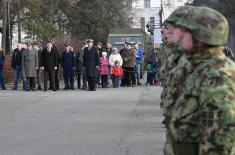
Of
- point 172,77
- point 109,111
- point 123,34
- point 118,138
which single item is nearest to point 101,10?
point 123,34

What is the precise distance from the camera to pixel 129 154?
8992 mm

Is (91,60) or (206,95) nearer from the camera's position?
(206,95)

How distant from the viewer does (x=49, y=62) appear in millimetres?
22344

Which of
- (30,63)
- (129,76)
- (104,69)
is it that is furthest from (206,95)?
(129,76)

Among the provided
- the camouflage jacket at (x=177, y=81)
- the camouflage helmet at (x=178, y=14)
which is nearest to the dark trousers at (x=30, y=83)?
the camouflage jacket at (x=177, y=81)

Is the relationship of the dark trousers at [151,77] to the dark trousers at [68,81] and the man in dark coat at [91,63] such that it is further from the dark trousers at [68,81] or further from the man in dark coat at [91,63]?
the dark trousers at [68,81]

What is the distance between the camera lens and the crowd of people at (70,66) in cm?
2239

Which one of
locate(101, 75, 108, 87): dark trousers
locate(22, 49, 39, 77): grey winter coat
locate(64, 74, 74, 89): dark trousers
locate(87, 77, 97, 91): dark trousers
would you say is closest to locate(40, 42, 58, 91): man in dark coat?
locate(22, 49, 39, 77): grey winter coat

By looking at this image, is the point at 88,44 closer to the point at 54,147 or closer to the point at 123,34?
the point at 54,147

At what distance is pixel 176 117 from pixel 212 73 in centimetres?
37

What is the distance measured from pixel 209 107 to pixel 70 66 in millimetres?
19667

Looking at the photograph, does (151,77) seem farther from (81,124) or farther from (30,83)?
(81,124)

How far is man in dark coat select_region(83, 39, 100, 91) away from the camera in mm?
22269

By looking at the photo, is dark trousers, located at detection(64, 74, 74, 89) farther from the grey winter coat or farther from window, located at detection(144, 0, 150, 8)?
window, located at detection(144, 0, 150, 8)
